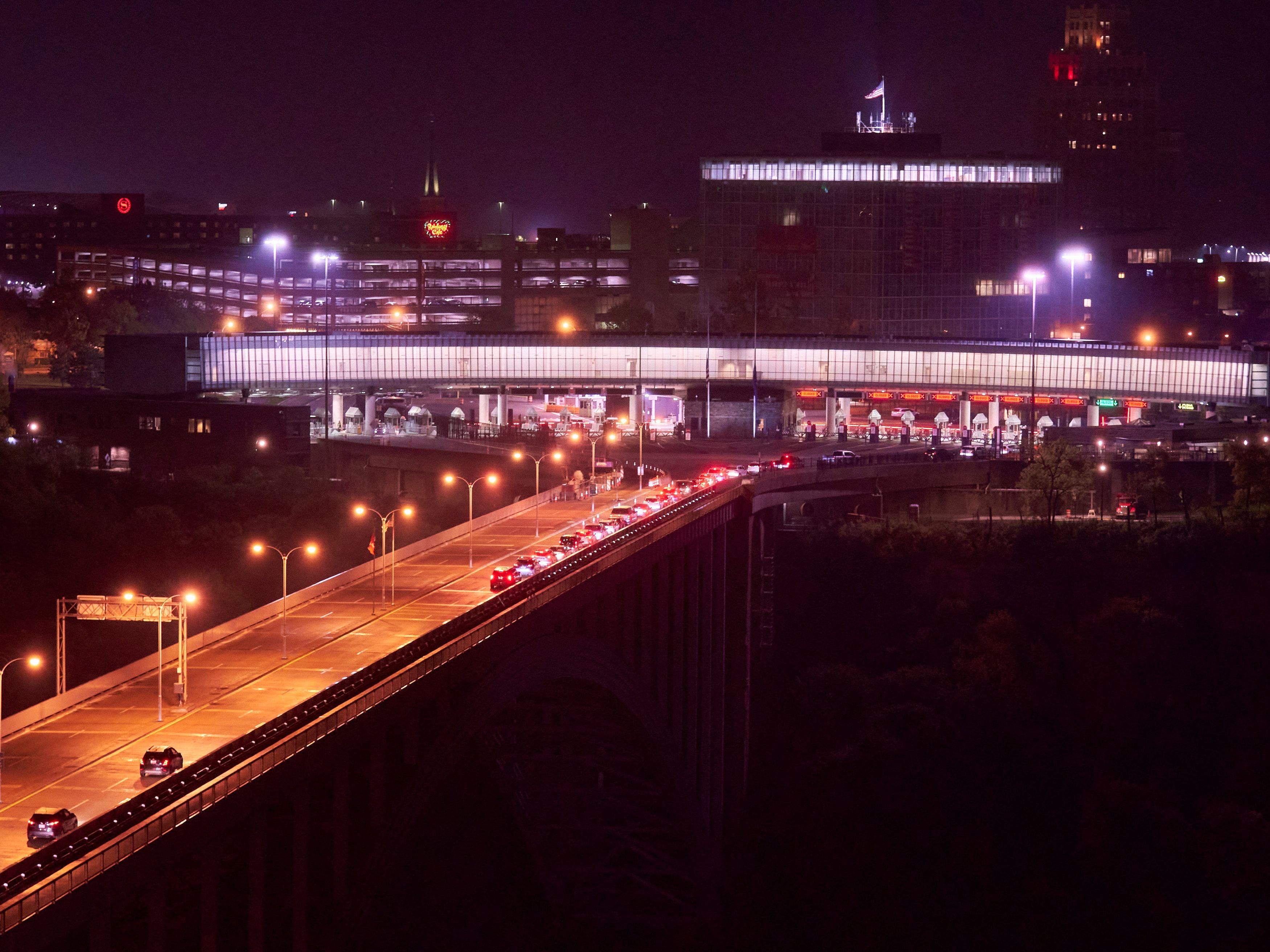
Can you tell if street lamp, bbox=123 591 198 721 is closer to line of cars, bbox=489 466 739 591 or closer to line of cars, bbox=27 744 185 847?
line of cars, bbox=27 744 185 847

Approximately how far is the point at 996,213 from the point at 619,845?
141 metres

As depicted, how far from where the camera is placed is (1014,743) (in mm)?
87312

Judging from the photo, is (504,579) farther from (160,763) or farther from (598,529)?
(160,763)

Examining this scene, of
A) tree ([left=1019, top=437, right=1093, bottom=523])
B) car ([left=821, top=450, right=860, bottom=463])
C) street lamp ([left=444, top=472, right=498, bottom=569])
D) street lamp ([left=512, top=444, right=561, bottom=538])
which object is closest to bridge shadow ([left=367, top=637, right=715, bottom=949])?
street lamp ([left=444, top=472, right=498, bottom=569])

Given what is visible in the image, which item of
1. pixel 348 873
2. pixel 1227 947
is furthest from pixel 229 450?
pixel 348 873

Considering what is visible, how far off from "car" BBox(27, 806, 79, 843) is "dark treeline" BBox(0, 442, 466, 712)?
38.5m

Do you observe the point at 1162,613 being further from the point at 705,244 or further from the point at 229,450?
the point at 705,244

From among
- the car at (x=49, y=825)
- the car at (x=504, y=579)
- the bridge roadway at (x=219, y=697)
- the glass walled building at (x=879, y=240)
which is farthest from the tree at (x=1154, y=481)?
the car at (x=49, y=825)

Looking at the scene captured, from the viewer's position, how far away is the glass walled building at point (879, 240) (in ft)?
631

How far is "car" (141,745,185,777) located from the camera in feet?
111

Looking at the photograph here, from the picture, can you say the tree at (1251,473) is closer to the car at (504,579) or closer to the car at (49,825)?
the car at (504,579)

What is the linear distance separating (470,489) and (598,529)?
6079mm

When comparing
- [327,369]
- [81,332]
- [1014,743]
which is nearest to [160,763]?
[1014,743]

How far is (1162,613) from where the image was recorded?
→ 97.4m
